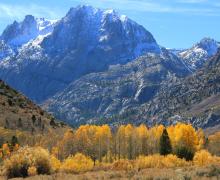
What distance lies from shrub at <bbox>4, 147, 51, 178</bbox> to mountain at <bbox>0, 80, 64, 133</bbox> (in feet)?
367

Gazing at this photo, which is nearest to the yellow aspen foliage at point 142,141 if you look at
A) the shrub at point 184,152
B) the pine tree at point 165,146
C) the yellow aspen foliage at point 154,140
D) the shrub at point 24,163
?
the yellow aspen foliage at point 154,140

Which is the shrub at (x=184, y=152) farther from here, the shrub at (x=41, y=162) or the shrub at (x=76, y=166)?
the shrub at (x=41, y=162)

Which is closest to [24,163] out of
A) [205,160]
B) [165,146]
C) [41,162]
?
[41,162]

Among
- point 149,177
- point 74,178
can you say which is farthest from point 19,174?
point 149,177

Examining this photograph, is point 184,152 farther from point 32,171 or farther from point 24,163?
point 32,171

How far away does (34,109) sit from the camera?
186 m

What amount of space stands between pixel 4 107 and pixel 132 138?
56.1 meters

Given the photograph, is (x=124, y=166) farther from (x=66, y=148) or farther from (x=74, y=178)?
(x=66, y=148)

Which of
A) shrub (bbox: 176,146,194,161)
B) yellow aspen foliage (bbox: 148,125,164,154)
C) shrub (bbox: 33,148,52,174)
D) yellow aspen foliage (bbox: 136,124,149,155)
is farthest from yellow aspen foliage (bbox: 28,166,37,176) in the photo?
yellow aspen foliage (bbox: 136,124,149,155)

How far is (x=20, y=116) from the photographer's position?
162 m

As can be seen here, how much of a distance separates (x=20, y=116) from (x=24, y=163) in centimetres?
12387

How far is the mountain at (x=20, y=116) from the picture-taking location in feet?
509

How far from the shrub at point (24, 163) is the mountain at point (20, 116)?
367 feet

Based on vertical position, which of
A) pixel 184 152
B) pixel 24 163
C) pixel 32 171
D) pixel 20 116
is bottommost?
pixel 184 152
